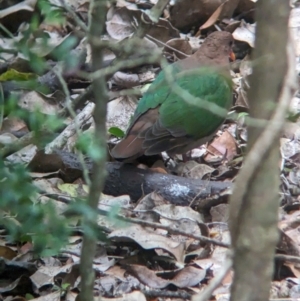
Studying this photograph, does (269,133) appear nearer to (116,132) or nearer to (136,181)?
(136,181)

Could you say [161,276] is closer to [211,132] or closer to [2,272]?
[2,272]

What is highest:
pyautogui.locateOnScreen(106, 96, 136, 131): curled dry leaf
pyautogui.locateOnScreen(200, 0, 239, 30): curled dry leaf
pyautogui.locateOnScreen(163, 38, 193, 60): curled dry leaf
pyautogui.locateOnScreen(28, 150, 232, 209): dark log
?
pyautogui.locateOnScreen(200, 0, 239, 30): curled dry leaf

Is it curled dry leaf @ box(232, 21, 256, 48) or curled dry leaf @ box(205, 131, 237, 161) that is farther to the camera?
curled dry leaf @ box(232, 21, 256, 48)

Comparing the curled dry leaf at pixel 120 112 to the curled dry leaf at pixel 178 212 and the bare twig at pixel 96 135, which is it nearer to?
the curled dry leaf at pixel 178 212

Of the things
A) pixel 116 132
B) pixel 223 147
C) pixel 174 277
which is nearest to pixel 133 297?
pixel 174 277

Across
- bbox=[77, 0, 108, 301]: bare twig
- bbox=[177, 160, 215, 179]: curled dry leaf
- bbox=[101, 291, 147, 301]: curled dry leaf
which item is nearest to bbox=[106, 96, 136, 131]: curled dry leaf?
bbox=[177, 160, 215, 179]: curled dry leaf

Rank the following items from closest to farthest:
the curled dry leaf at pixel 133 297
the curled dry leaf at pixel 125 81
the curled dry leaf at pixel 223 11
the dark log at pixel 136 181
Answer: the curled dry leaf at pixel 133 297 < the dark log at pixel 136 181 < the curled dry leaf at pixel 125 81 < the curled dry leaf at pixel 223 11

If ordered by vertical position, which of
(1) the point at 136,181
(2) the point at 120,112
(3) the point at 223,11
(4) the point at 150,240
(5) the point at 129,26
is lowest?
(4) the point at 150,240

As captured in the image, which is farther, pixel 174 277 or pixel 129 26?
pixel 129 26

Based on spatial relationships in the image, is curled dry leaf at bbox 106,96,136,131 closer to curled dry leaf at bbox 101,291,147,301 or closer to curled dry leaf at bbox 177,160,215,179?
curled dry leaf at bbox 177,160,215,179

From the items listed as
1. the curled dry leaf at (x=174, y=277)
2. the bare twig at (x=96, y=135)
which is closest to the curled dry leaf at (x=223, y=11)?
the curled dry leaf at (x=174, y=277)

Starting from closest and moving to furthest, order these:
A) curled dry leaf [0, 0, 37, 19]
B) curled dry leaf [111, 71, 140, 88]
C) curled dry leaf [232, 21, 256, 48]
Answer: curled dry leaf [111, 71, 140, 88] < curled dry leaf [232, 21, 256, 48] < curled dry leaf [0, 0, 37, 19]

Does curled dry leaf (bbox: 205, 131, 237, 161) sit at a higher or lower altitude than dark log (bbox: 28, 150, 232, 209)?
higher

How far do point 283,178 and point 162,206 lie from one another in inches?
30.2
